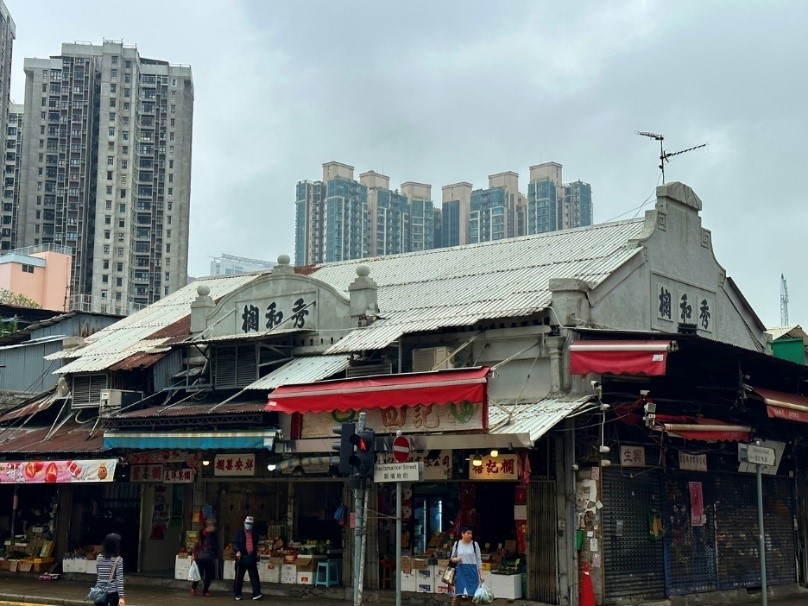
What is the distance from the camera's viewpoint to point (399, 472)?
1689 centimetres

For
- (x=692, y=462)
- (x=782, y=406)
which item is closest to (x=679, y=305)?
(x=782, y=406)

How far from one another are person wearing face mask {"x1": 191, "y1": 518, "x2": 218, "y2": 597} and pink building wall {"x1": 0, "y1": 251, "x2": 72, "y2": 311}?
68.5m

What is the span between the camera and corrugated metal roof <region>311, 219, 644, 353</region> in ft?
73.3

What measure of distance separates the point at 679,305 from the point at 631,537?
625cm

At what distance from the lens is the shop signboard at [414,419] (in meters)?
19.5

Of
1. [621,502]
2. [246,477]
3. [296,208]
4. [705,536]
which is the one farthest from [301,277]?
[296,208]

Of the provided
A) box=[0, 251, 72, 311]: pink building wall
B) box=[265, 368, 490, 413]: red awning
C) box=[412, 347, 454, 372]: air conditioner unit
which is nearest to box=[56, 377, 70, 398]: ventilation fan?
box=[265, 368, 490, 413]: red awning

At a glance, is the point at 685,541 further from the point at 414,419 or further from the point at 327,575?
the point at 327,575

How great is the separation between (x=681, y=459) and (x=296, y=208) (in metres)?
163

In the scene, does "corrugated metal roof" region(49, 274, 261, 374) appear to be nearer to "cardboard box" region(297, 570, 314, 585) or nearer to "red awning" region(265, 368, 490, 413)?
"red awning" region(265, 368, 490, 413)

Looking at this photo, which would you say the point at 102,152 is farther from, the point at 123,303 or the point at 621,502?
the point at 621,502

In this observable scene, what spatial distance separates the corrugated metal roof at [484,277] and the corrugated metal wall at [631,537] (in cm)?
407

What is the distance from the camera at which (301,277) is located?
2566cm

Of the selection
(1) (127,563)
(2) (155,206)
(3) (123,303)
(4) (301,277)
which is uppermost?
(2) (155,206)
